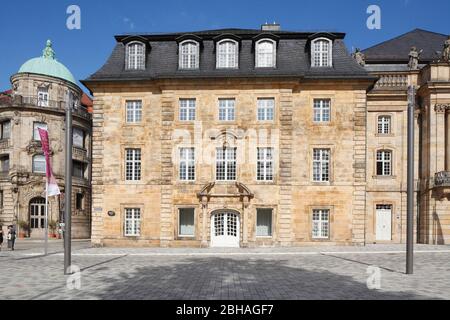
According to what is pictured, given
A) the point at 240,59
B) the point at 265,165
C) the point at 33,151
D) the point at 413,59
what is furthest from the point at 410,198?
the point at 33,151

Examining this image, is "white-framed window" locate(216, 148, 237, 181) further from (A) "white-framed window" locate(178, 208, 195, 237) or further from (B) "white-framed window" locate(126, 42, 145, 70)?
(B) "white-framed window" locate(126, 42, 145, 70)

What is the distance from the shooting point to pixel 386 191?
30.9 metres

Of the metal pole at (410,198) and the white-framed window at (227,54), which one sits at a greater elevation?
the white-framed window at (227,54)

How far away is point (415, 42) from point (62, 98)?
36098 mm

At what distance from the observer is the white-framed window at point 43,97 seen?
41938mm

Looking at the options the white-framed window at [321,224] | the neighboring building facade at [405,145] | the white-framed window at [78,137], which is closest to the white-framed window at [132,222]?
the white-framed window at [321,224]

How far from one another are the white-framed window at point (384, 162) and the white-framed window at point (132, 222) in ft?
61.7

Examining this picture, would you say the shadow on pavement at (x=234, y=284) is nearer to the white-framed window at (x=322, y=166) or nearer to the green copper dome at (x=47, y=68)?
the white-framed window at (x=322, y=166)

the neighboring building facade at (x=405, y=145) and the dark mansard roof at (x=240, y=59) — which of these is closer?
the dark mansard roof at (x=240, y=59)

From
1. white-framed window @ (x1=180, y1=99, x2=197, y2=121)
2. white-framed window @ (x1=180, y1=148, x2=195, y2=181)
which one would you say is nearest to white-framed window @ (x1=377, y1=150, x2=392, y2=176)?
white-framed window @ (x1=180, y1=148, x2=195, y2=181)

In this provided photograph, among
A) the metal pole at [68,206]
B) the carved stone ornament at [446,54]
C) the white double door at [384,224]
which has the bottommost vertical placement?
the white double door at [384,224]

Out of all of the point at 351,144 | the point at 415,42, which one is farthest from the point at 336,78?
the point at 415,42

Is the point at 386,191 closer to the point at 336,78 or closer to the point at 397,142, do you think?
the point at 397,142

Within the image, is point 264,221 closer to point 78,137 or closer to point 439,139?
point 439,139
